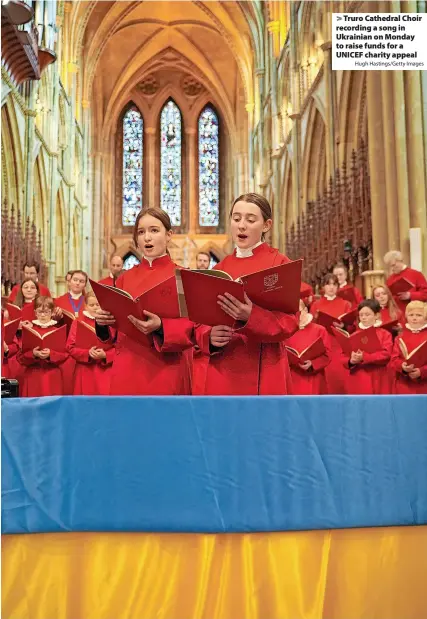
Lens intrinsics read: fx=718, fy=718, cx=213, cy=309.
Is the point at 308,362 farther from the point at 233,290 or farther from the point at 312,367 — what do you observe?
the point at 233,290

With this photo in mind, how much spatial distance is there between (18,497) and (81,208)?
82.4 ft

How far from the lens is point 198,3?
2667cm

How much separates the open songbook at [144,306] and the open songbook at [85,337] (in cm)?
307

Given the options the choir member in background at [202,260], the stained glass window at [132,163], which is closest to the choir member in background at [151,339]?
the choir member in background at [202,260]

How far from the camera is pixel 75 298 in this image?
7.70m

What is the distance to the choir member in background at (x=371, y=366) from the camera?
6.43 meters

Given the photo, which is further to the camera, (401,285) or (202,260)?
(401,285)

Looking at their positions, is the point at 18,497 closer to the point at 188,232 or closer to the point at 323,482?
the point at 323,482

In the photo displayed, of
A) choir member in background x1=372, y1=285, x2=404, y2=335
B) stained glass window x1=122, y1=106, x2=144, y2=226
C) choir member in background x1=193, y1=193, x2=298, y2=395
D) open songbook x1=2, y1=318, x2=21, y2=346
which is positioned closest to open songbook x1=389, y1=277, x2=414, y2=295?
choir member in background x1=372, y1=285, x2=404, y2=335

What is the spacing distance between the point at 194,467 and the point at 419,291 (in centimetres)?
563

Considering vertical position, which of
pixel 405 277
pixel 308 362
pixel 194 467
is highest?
pixel 405 277

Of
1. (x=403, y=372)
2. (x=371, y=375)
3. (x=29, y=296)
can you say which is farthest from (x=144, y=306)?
(x=29, y=296)

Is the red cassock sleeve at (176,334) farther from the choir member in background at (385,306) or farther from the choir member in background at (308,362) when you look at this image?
the choir member in background at (385,306)

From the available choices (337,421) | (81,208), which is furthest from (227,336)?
(81,208)
